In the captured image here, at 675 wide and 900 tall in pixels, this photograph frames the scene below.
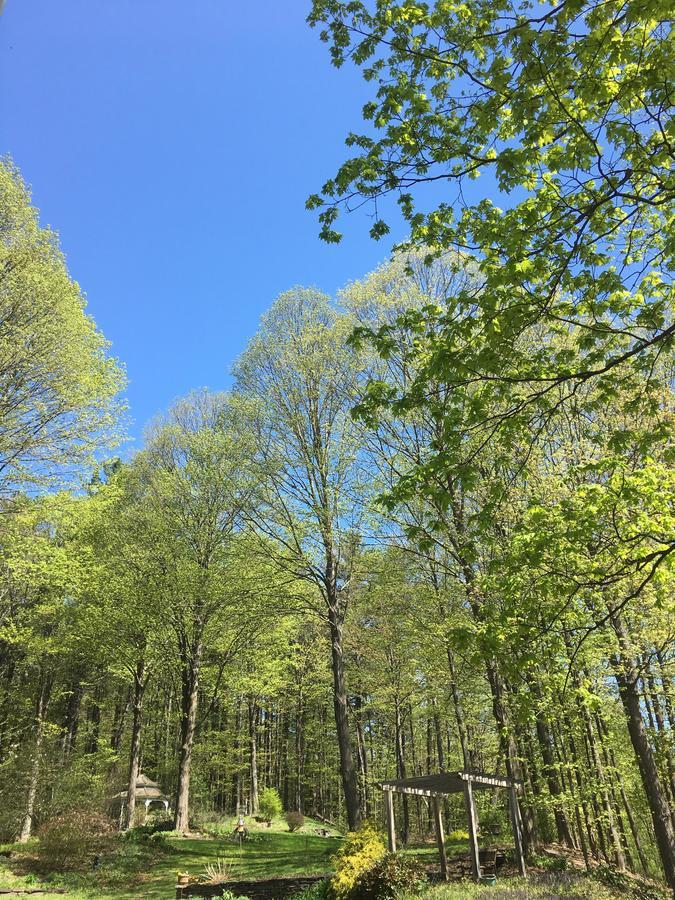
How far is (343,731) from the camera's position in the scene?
38.4 feet

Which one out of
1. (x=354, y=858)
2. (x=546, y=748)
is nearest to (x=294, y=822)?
(x=546, y=748)

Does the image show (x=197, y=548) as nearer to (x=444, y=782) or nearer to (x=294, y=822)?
(x=444, y=782)

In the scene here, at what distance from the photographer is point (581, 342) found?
4.95m

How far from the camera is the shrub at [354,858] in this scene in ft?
28.7

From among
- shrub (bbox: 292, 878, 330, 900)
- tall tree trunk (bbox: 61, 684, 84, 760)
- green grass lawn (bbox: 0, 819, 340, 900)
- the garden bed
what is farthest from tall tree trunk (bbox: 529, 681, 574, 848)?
tall tree trunk (bbox: 61, 684, 84, 760)

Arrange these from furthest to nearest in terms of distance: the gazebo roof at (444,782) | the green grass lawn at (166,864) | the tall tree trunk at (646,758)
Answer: the green grass lawn at (166,864) < the gazebo roof at (444,782) < the tall tree trunk at (646,758)

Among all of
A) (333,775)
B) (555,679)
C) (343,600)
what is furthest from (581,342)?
(333,775)

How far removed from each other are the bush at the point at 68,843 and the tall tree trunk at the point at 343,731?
311 inches

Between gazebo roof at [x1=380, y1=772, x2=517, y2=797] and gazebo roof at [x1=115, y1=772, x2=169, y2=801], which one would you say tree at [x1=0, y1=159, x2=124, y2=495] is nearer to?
gazebo roof at [x1=380, y1=772, x2=517, y2=797]

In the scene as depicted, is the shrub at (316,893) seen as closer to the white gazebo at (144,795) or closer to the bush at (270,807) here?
the bush at (270,807)

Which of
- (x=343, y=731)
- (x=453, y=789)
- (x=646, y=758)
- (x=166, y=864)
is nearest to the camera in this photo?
(x=646, y=758)

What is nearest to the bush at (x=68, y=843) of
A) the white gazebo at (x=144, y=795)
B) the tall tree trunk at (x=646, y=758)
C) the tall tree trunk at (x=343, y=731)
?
the tall tree trunk at (x=343, y=731)

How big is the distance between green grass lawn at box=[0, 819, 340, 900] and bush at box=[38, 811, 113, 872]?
1.42 ft

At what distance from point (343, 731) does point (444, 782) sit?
246 centimetres
